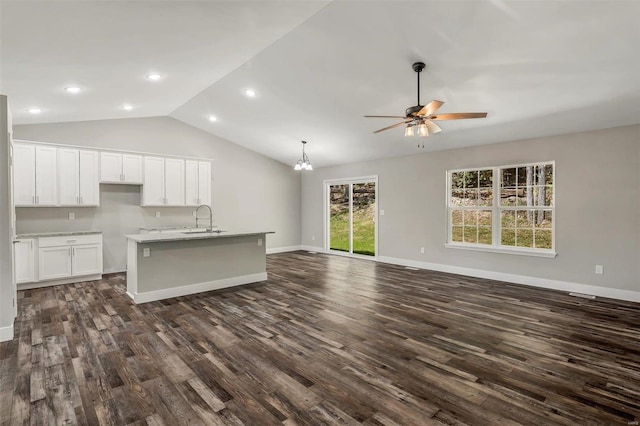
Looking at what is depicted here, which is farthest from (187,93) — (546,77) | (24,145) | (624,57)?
(624,57)

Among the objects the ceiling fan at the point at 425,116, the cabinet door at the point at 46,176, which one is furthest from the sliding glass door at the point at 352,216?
the cabinet door at the point at 46,176

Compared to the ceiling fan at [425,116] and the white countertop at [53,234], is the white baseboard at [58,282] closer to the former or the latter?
the white countertop at [53,234]

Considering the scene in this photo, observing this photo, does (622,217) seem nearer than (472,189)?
Yes

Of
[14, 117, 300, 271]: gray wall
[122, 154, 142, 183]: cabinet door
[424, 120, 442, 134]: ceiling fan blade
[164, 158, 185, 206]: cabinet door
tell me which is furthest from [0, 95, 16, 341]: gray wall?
[424, 120, 442, 134]: ceiling fan blade

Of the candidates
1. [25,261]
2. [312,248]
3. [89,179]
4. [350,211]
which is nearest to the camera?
[25,261]

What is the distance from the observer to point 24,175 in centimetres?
513

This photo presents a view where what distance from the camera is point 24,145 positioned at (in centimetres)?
513

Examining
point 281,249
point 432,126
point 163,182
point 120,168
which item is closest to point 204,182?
point 163,182

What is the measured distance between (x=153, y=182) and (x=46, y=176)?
1.65m

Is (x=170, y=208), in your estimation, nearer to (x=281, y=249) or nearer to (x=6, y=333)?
(x=281, y=249)

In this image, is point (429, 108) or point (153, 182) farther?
point (153, 182)

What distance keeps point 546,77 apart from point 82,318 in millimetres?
5972

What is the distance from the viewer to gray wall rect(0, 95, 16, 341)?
313 centimetres

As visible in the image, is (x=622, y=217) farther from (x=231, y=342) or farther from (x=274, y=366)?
(x=231, y=342)
